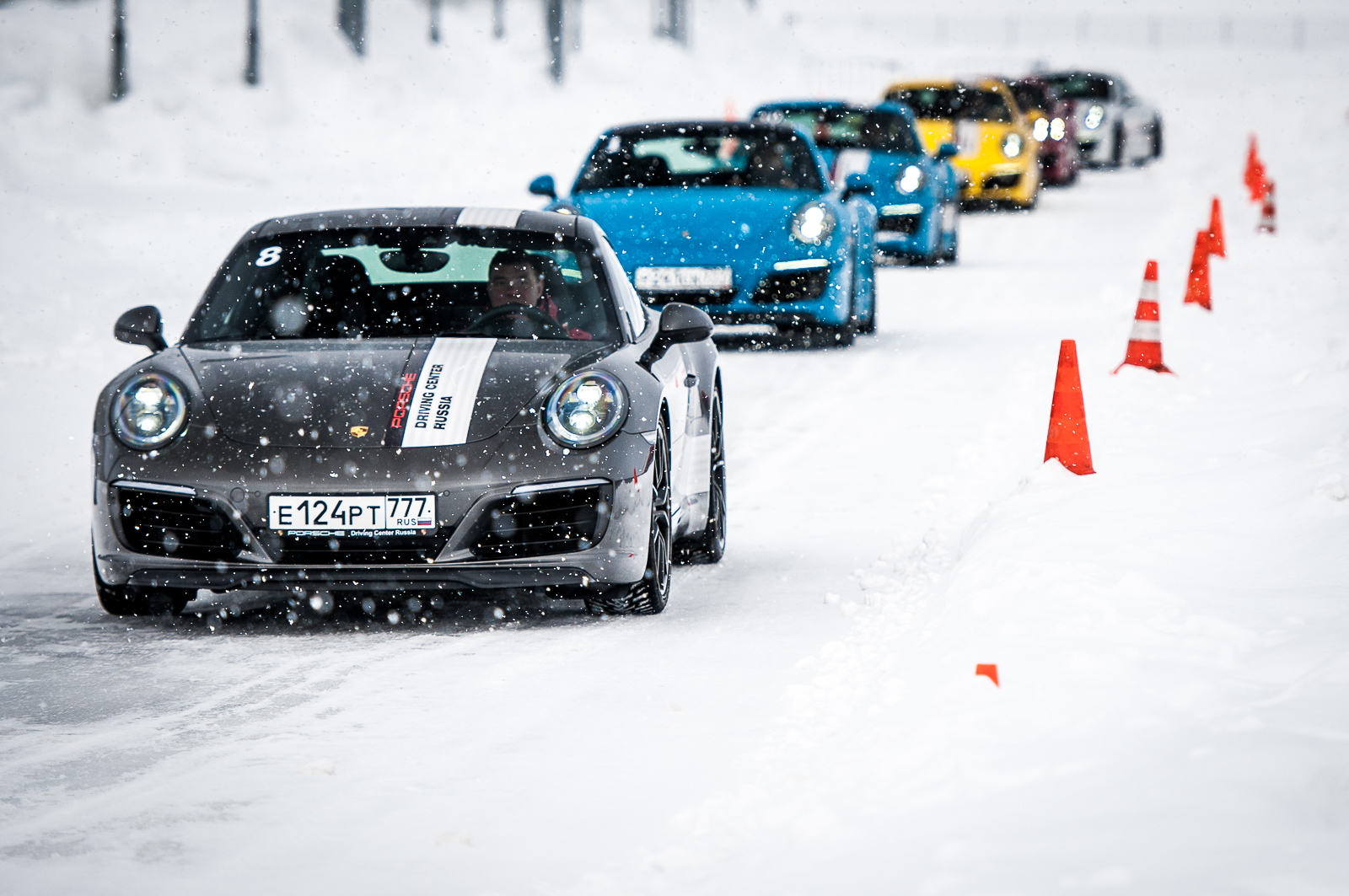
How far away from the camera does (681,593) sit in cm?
657

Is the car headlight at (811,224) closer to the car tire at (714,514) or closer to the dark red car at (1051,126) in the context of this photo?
the car tire at (714,514)

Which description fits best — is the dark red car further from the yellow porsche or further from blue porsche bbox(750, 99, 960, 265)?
blue porsche bbox(750, 99, 960, 265)

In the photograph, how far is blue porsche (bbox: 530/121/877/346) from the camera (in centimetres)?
1230

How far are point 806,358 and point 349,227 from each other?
22.3 feet

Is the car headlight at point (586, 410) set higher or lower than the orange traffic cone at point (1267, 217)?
higher

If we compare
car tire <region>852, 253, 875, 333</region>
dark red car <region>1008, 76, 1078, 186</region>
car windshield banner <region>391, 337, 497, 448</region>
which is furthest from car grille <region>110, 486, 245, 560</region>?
dark red car <region>1008, 76, 1078, 186</region>

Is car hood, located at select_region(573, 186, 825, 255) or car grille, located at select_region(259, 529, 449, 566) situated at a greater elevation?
car hood, located at select_region(573, 186, 825, 255)

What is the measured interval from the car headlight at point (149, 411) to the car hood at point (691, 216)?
21.5ft

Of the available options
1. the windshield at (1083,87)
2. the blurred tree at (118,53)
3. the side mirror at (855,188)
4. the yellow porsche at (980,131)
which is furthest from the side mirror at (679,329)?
the windshield at (1083,87)

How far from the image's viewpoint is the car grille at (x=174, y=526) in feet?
18.3

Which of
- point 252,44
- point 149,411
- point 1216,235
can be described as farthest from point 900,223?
point 252,44

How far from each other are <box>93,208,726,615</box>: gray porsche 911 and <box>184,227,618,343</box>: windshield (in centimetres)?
1

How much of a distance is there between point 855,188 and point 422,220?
7.00 metres

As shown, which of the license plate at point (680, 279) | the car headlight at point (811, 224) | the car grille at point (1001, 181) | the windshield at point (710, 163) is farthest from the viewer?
the car grille at point (1001, 181)
